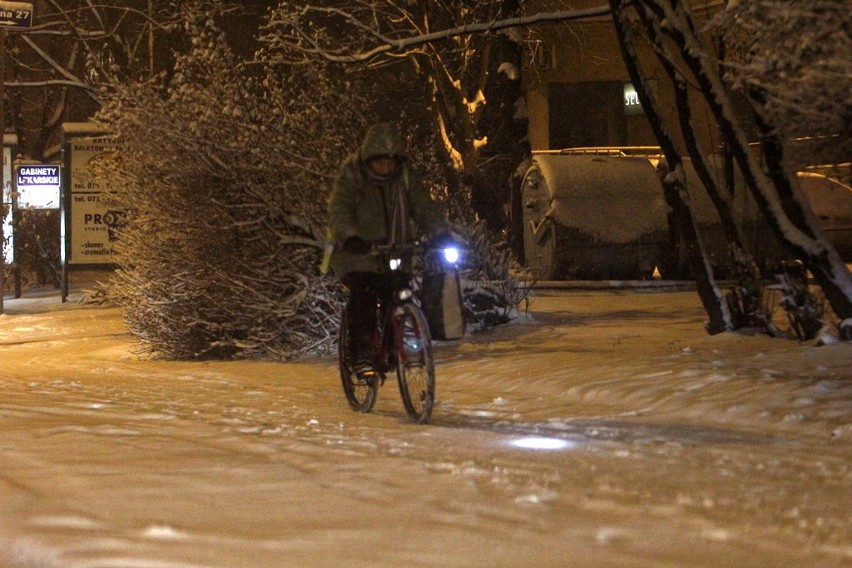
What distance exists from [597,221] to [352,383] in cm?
1326

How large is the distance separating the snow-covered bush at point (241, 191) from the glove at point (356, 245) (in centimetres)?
501

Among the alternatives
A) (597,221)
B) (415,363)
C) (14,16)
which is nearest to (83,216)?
(14,16)

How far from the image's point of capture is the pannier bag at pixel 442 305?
8328 mm

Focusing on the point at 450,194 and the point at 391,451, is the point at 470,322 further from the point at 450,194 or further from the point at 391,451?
the point at 391,451

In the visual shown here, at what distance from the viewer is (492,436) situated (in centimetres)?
743

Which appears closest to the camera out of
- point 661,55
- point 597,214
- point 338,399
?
point 338,399

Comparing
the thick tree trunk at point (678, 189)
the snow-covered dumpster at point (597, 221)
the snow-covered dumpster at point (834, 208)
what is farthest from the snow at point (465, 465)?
the snow-covered dumpster at point (834, 208)

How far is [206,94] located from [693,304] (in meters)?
7.23

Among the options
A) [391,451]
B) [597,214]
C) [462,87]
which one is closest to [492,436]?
[391,451]

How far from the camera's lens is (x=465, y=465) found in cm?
625

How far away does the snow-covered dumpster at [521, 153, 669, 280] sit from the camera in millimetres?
21500

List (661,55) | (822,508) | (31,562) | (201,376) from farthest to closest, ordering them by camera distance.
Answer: (201,376) → (661,55) → (822,508) → (31,562)

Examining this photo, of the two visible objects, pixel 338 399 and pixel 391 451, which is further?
pixel 338 399

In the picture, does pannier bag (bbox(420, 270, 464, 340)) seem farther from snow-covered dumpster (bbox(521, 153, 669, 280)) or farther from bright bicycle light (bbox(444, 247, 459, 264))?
snow-covered dumpster (bbox(521, 153, 669, 280))
